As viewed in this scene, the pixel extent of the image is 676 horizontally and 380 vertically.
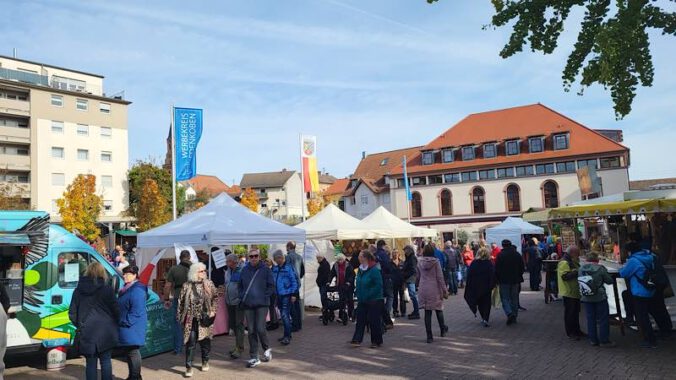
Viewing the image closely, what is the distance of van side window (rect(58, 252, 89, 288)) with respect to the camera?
8141mm

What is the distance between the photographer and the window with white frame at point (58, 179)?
42500 millimetres

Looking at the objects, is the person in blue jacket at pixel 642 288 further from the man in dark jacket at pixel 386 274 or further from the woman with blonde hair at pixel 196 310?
Answer: the woman with blonde hair at pixel 196 310

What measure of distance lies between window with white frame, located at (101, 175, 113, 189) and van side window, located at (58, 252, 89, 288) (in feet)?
132

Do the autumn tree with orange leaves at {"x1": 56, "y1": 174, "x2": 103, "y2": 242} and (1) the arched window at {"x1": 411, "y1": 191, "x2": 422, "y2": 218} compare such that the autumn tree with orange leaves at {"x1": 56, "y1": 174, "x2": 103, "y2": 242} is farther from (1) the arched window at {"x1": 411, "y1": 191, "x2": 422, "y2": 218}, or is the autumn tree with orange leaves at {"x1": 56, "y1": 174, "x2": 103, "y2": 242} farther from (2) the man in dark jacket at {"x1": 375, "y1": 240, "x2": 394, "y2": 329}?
(2) the man in dark jacket at {"x1": 375, "y1": 240, "x2": 394, "y2": 329}

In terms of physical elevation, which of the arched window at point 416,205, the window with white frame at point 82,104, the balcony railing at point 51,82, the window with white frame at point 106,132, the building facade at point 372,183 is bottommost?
the arched window at point 416,205

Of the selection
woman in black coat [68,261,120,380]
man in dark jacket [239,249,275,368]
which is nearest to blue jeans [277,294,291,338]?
man in dark jacket [239,249,275,368]

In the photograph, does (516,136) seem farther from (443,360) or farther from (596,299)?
(443,360)

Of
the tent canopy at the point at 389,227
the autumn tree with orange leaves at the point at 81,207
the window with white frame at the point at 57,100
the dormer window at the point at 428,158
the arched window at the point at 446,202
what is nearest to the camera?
the tent canopy at the point at 389,227

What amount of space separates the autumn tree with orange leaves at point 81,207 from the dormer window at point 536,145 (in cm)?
3704

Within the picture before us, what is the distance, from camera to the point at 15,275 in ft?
25.2

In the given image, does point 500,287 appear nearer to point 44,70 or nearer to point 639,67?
point 639,67

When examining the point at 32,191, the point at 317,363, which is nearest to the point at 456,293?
the point at 317,363

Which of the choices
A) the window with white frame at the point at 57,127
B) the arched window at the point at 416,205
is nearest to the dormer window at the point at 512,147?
the arched window at the point at 416,205

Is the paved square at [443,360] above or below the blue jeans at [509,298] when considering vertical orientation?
below
